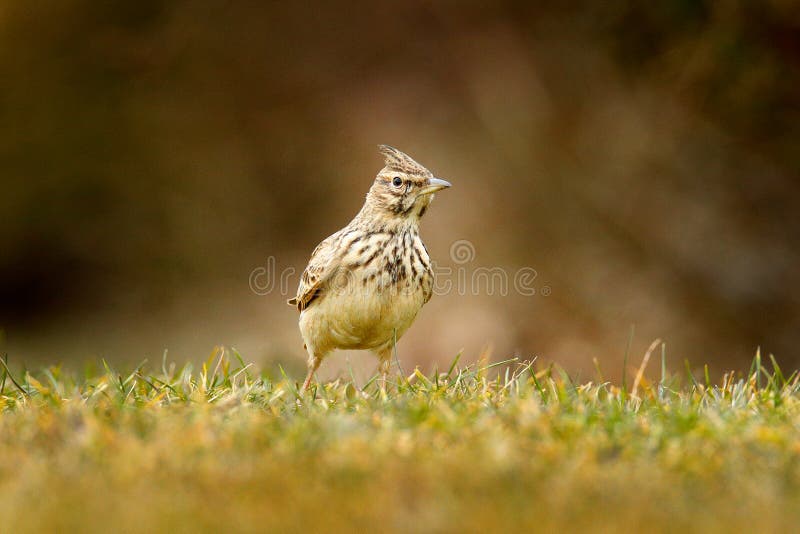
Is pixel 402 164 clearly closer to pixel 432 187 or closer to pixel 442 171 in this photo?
pixel 432 187

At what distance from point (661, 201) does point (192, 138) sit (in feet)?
19.5

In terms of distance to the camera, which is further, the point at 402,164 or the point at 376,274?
the point at 402,164

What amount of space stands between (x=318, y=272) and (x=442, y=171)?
5.00 metres

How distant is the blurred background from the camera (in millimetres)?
9945

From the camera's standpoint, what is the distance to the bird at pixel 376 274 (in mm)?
6129

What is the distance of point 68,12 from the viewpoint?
1178 centimetres

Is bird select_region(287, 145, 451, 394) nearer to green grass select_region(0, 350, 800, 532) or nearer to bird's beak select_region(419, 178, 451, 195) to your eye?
bird's beak select_region(419, 178, 451, 195)

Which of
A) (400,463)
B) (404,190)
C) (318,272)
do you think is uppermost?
(404,190)

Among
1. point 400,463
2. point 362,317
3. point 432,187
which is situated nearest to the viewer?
point 400,463

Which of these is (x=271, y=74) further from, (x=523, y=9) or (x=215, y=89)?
(x=523, y=9)

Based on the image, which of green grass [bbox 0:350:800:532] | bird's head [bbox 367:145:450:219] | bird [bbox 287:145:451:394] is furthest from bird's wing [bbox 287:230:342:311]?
green grass [bbox 0:350:800:532]

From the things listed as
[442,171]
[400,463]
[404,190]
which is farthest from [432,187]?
[442,171]

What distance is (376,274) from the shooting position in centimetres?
615

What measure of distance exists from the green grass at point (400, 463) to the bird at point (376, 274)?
43.3 inches
